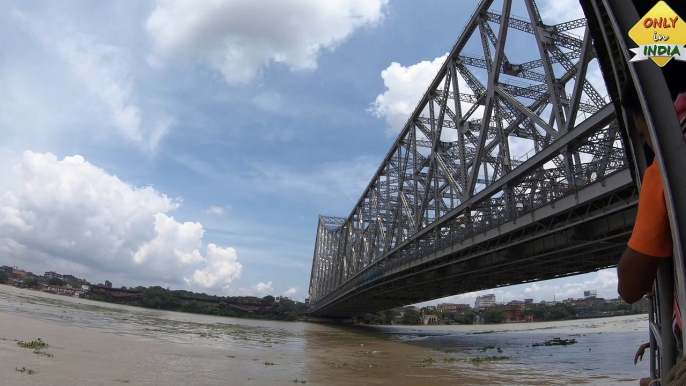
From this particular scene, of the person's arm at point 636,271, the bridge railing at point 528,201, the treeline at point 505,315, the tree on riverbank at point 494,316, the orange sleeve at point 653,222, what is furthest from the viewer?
the tree on riverbank at point 494,316

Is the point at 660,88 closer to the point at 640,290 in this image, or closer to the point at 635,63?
the point at 635,63

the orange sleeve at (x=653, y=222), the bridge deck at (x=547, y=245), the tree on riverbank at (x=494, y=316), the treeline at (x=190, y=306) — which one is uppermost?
the bridge deck at (x=547, y=245)

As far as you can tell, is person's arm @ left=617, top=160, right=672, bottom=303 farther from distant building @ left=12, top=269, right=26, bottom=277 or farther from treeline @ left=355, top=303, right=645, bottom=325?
distant building @ left=12, top=269, right=26, bottom=277

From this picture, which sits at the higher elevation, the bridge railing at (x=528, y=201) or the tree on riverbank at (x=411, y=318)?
the bridge railing at (x=528, y=201)

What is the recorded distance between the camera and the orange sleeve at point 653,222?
1.90 m

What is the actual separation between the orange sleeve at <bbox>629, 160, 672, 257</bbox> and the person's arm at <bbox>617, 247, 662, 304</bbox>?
0.13 ft

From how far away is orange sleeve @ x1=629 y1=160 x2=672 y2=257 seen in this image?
190 cm

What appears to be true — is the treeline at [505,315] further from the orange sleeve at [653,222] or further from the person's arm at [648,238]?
the orange sleeve at [653,222]

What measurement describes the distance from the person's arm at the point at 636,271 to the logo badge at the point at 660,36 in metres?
1.06

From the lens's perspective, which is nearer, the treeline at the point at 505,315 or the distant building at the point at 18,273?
the treeline at the point at 505,315

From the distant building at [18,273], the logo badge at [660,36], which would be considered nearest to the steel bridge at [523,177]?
the logo badge at [660,36]

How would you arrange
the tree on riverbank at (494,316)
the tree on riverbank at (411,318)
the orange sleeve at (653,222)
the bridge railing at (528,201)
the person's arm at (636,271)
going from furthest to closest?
1. the tree on riverbank at (411,318)
2. the tree on riverbank at (494,316)
3. the bridge railing at (528,201)
4. the person's arm at (636,271)
5. the orange sleeve at (653,222)


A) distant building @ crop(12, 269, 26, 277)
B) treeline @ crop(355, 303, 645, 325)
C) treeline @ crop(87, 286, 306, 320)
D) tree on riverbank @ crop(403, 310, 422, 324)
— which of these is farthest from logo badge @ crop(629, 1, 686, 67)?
distant building @ crop(12, 269, 26, 277)

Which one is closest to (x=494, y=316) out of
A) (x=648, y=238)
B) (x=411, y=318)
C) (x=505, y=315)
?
(x=505, y=315)
